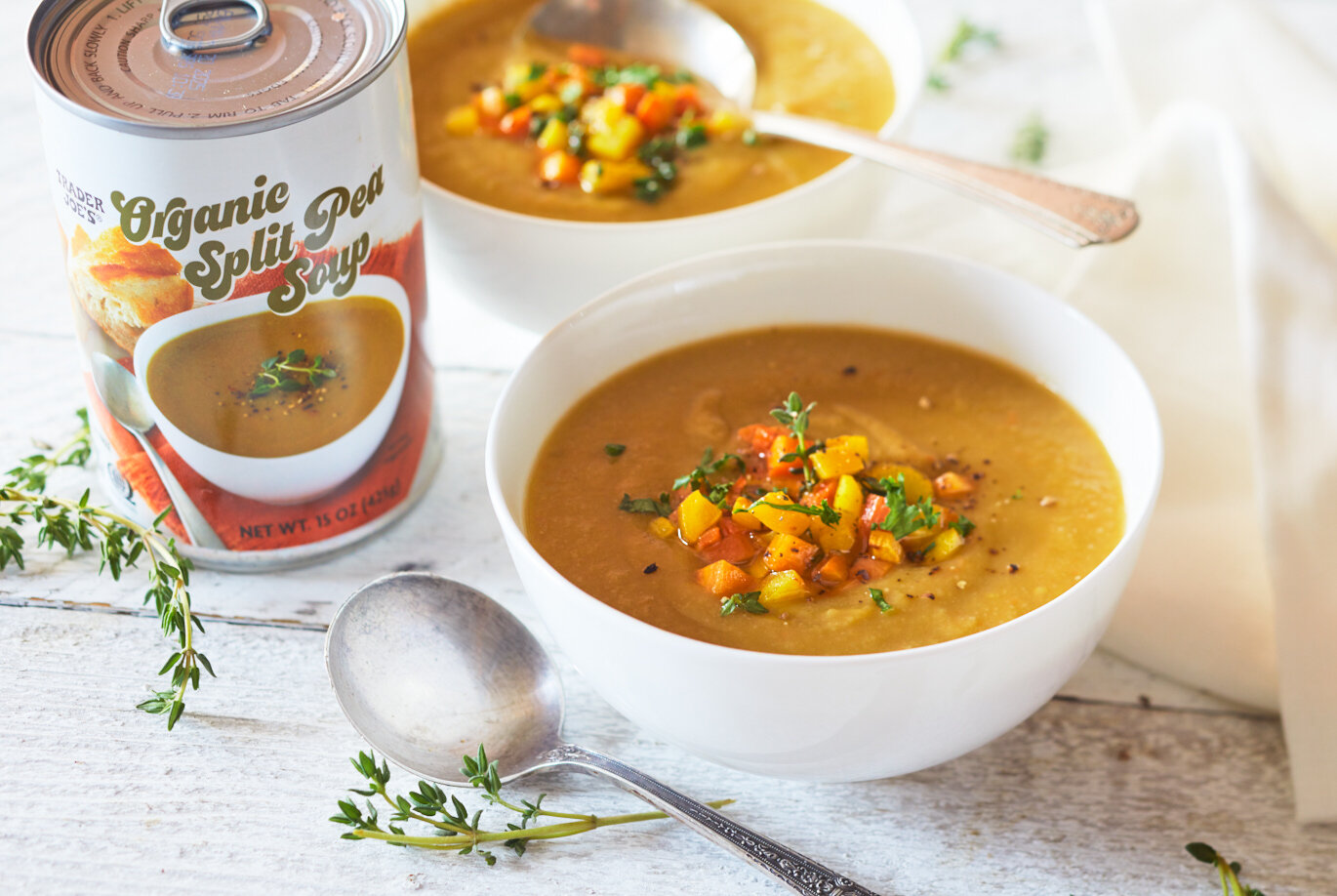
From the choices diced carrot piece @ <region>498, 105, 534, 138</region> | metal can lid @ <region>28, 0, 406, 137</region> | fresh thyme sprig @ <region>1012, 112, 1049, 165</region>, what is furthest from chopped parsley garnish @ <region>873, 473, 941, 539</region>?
fresh thyme sprig @ <region>1012, 112, 1049, 165</region>

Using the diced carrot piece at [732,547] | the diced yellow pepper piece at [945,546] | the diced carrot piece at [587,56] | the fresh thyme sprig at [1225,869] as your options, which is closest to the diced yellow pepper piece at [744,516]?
the diced carrot piece at [732,547]

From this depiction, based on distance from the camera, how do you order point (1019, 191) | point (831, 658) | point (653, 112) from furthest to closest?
point (653, 112) → point (1019, 191) → point (831, 658)

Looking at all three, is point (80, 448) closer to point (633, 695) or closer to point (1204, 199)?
point (633, 695)

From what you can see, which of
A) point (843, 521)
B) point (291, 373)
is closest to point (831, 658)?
point (843, 521)

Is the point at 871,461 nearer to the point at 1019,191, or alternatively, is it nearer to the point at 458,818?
the point at 1019,191

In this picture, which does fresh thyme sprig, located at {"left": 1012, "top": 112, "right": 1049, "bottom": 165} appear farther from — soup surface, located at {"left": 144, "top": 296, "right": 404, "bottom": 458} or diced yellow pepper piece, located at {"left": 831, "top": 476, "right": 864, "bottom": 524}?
soup surface, located at {"left": 144, "top": 296, "right": 404, "bottom": 458}

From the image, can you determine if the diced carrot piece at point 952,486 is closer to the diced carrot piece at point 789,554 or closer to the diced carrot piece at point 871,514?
the diced carrot piece at point 871,514
